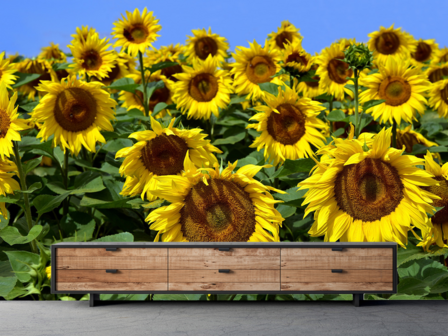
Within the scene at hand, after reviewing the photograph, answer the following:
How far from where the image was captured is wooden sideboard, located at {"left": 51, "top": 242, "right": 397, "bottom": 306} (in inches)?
102

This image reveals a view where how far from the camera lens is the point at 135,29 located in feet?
12.6

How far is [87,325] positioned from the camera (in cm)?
248

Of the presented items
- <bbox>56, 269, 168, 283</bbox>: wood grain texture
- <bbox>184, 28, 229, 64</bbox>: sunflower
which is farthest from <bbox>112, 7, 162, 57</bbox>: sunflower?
<bbox>56, 269, 168, 283</bbox>: wood grain texture

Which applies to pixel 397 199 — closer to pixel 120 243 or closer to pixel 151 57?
pixel 120 243

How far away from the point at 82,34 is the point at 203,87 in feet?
3.82

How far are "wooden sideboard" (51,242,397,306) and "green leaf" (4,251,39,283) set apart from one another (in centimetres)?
15

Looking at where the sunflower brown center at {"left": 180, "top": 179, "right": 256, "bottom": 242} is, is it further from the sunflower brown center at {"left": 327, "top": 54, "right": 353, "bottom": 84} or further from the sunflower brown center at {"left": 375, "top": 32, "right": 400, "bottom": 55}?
the sunflower brown center at {"left": 375, "top": 32, "right": 400, "bottom": 55}

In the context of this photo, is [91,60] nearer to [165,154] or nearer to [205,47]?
[205,47]

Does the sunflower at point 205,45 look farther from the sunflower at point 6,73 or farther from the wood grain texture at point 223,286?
the wood grain texture at point 223,286

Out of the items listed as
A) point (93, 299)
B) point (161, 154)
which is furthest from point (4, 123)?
point (93, 299)

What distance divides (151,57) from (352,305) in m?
3.00

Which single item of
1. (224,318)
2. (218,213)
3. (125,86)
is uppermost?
(125,86)

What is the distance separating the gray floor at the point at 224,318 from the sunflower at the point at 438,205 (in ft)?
1.24

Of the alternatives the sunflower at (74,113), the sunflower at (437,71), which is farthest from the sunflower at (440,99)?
the sunflower at (74,113)
